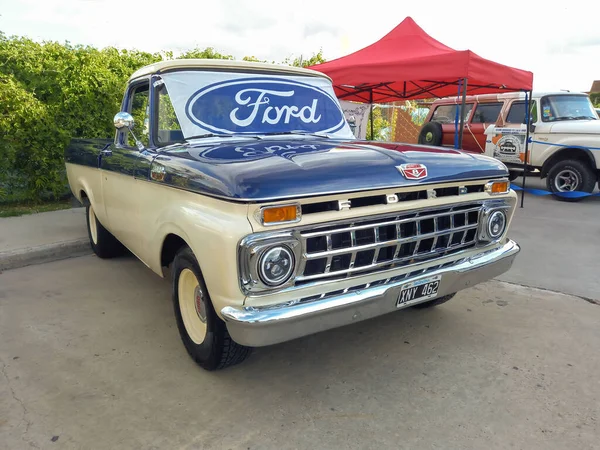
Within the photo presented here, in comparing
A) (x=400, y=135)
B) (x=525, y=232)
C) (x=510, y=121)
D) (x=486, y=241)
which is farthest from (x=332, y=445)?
(x=400, y=135)

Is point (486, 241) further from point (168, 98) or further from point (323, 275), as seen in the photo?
point (168, 98)

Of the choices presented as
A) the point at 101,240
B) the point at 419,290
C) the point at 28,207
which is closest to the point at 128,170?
the point at 101,240

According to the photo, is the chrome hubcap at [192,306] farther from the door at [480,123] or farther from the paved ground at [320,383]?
the door at [480,123]

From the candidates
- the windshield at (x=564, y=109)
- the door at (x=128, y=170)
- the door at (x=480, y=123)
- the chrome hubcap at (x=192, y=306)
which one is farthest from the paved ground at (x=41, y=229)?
the windshield at (x=564, y=109)

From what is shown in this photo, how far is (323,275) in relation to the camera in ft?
7.82

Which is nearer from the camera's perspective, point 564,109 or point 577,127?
point 577,127

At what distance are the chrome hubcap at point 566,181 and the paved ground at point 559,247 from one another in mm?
427

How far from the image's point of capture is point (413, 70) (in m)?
7.44

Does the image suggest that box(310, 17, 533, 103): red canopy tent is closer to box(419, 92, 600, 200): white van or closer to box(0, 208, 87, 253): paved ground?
box(419, 92, 600, 200): white van

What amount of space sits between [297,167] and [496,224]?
1562 millimetres

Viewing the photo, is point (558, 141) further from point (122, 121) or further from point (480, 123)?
point (122, 121)

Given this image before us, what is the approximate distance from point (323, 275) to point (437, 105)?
1031cm

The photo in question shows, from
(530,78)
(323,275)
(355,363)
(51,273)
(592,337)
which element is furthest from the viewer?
(530,78)

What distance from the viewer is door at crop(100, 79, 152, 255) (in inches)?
135
